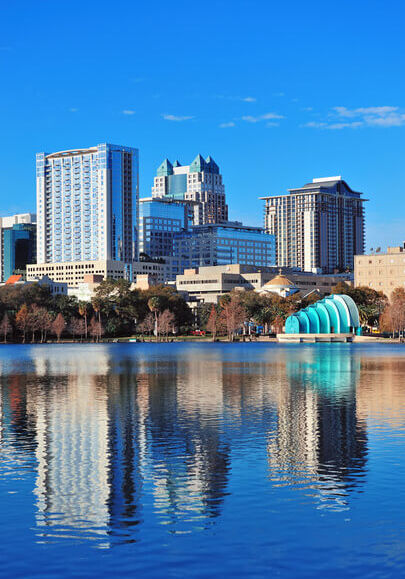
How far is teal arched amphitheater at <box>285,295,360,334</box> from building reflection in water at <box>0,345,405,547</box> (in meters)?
114

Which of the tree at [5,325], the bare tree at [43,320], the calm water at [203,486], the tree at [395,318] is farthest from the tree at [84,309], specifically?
the calm water at [203,486]

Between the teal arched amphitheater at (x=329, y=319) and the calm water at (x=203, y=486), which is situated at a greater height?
the teal arched amphitheater at (x=329, y=319)

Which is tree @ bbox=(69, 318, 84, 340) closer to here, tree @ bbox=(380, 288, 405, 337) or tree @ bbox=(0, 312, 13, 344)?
tree @ bbox=(0, 312, 13, 344)

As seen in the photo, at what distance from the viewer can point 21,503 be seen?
76.6 feet

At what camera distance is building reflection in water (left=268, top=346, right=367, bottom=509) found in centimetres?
2544

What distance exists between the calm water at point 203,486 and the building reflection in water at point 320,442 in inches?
2.7

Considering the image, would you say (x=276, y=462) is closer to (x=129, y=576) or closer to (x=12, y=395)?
(x=129, y=576)

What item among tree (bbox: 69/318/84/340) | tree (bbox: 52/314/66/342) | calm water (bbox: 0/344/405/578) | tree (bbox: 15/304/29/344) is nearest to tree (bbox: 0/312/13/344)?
tree (bbox: 15/304/29/344)

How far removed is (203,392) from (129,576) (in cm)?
3587

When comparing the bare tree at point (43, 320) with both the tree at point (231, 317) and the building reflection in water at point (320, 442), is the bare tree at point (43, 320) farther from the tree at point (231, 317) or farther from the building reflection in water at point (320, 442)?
the building reflection in water at point (320, 442)

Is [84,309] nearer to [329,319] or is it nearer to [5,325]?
[5,325]

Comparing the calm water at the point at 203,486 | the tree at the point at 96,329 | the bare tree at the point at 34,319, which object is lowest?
the calm water at the point at 203,486

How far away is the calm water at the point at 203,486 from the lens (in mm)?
18578

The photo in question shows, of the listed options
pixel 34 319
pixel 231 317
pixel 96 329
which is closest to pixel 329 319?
pixel 231 317
